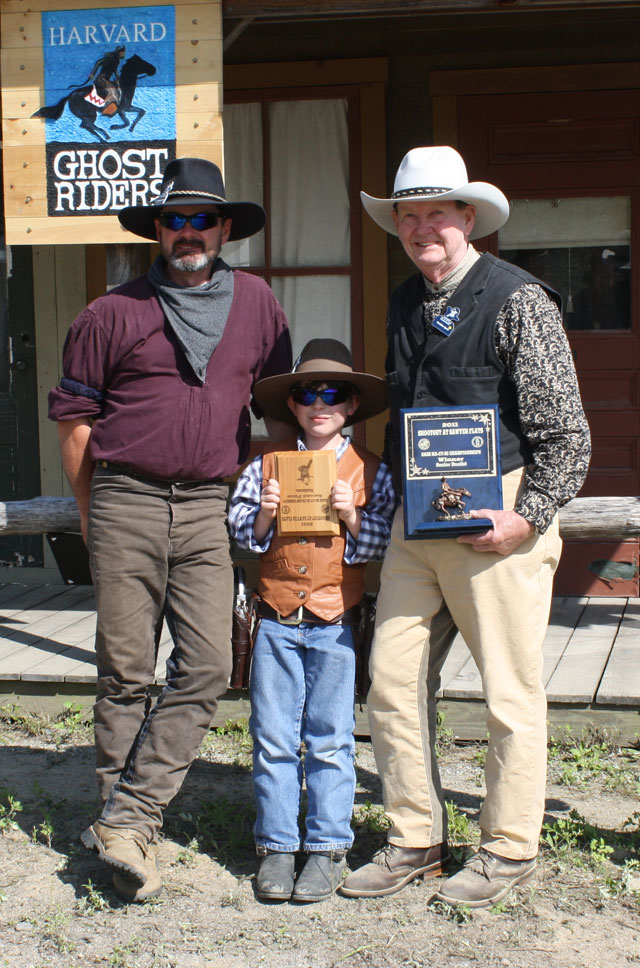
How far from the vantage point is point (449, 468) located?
10.1 feet

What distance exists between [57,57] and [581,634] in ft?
11.4

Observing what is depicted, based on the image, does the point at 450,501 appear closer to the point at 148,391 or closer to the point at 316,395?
the point at 316,395

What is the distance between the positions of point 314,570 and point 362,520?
21cm

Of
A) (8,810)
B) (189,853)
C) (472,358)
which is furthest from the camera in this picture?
(8,810)

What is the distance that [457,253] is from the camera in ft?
10.4

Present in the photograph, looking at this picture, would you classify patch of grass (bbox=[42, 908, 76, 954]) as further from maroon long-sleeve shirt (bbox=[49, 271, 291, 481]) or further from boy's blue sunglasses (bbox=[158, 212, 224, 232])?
boy's blue sunglasses (bbox=[158, 212, 224, 232])

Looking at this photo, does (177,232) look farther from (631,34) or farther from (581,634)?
(631,34)

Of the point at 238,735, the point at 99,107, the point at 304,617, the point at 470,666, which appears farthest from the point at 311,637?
the point at 99,107

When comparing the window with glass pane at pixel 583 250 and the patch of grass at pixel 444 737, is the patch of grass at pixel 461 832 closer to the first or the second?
the patch of grass at pixel 444 737

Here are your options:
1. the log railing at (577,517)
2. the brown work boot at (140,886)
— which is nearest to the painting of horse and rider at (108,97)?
the log railing at (577,517)

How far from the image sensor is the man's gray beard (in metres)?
3.42

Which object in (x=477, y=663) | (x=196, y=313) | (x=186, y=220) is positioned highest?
(x=186, y=220)

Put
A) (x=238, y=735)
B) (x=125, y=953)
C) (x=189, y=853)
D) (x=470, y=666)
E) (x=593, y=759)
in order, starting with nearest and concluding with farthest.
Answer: (x=125, y=953)
(x=189, y=853)
(x=593, y=759)
(x=238, y=735)
(x=470, y=666)

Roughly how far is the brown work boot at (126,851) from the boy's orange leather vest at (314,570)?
80 centimetres
